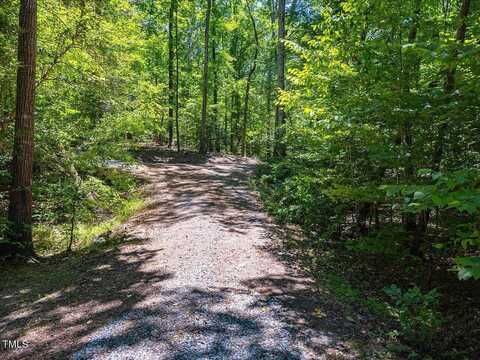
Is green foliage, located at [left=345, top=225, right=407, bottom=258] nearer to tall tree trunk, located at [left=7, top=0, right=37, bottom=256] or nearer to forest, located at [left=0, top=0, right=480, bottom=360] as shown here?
forest, located at [left=0, top=0, right=480, bottom=360]

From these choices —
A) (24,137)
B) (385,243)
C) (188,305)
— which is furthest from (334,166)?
(24,137)

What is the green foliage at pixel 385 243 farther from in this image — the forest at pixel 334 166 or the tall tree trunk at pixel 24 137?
the tall tree trunk at pixel 24 137

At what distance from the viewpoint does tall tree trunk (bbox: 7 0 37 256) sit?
665cm

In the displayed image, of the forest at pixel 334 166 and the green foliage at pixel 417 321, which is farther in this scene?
the forest at pixel 334 166

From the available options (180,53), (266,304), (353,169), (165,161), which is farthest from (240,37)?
(266,304)

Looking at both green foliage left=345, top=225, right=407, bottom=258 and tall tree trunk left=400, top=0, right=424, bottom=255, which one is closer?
tall tree trunk left=400, top=0, right=424, bottom=255

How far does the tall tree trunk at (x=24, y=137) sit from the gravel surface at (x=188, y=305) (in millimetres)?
1381

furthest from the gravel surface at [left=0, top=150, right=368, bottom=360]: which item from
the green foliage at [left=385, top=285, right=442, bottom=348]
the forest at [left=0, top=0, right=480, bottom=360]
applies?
the green foliage at [left=385, top=285, right=442, bottom=348]

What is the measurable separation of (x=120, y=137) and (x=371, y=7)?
254 inches

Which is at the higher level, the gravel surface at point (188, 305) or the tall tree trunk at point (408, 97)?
the tall tree trunk at point (408, 97)

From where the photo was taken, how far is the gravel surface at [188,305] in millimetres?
3713

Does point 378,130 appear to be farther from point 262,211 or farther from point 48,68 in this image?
point 48,68

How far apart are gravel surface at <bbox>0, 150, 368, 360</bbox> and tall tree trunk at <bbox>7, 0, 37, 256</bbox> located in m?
1.38

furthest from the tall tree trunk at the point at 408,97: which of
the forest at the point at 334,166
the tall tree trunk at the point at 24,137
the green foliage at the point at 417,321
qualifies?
the tall tree trunk at the point at 24,137
